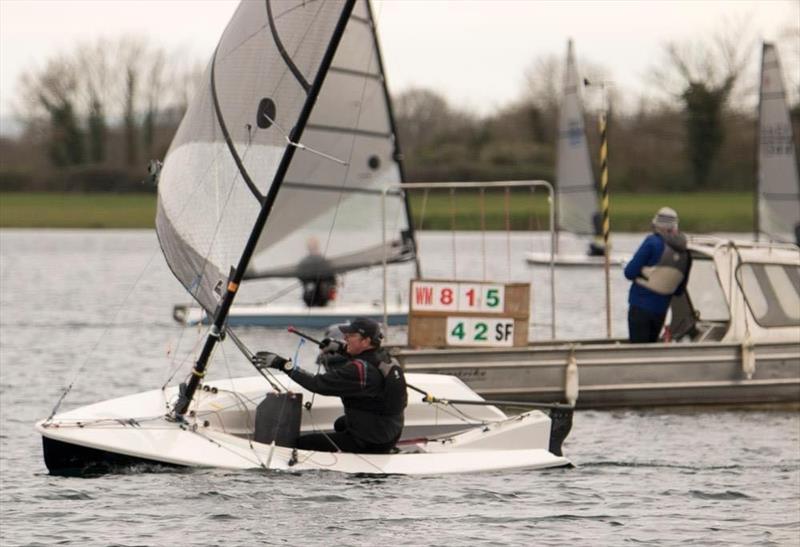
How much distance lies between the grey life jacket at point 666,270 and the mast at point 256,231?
5.35m

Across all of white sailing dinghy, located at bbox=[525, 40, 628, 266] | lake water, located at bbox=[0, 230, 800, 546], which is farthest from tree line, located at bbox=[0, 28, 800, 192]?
lake water, located at bbox=[0, 230, 800, 546]

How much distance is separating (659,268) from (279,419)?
5525 mm

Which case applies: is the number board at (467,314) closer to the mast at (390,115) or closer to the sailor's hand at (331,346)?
the sailor's hand at (331,346)

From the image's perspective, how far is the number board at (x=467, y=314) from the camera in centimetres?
1745

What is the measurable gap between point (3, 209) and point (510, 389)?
53.7 meters

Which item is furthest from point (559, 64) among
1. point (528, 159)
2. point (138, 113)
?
point (138, 113)

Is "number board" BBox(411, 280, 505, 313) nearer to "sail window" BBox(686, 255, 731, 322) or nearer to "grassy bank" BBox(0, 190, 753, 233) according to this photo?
"sail window" BBox(686, 255, 731, 322)

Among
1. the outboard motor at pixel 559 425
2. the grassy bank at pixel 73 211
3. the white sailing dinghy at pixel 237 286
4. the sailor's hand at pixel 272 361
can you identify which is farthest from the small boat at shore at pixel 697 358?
the grassy bank at pixel 73 211

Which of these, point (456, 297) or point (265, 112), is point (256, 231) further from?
point (456, 297)

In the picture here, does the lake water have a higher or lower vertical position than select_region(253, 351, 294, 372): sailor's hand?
lower

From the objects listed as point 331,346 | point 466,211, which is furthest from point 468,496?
point 466,211

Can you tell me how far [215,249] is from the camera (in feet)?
47.0

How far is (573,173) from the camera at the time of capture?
47.9 m

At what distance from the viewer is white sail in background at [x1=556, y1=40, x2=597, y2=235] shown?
4766 centimetres
